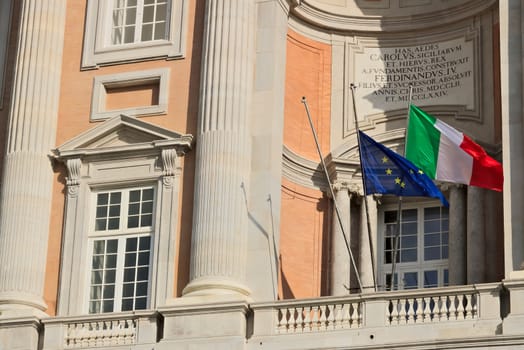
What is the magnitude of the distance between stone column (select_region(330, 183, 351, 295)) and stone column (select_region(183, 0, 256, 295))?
2.68 m

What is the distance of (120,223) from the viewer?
3716 centimetres

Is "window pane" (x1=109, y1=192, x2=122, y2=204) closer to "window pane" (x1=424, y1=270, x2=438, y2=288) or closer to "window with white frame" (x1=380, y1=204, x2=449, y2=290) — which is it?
"window with white frame" (x1=380, y1=204, x2=449, y2=290)

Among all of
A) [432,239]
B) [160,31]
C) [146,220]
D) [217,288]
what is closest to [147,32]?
[160,31]

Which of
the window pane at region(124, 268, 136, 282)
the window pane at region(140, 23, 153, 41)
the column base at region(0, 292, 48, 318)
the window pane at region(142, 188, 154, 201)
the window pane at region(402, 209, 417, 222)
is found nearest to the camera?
the column base at region(0, 292, 48, 318)

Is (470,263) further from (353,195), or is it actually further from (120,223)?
(120,223)

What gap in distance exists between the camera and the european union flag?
116 ft

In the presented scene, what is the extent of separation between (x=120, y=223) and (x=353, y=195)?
5134 mm

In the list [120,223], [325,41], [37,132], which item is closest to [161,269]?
[120,223]

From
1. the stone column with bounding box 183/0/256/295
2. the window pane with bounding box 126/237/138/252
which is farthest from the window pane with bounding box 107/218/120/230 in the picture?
the stone column with bounding box 183/0/256/295

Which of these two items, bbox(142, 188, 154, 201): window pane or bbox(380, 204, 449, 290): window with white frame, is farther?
bbox(380, 204, 449, 290): window with white frame

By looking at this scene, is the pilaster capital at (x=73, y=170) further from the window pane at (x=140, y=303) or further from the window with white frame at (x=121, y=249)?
the window pane at (x=140, y=303)

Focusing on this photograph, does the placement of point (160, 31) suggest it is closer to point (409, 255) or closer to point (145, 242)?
point (145, 242)

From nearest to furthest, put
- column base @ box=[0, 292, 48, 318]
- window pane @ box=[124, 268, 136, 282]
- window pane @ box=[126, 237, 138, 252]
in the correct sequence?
column base @ box=[0, 292, 48, 318] → window pane @ box=[124, 268, 136, 282] → window pane @ box=[126, 237, 138, 252]

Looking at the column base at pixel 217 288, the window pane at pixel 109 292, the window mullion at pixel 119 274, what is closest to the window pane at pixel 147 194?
the window mullion at pixel 119 274
